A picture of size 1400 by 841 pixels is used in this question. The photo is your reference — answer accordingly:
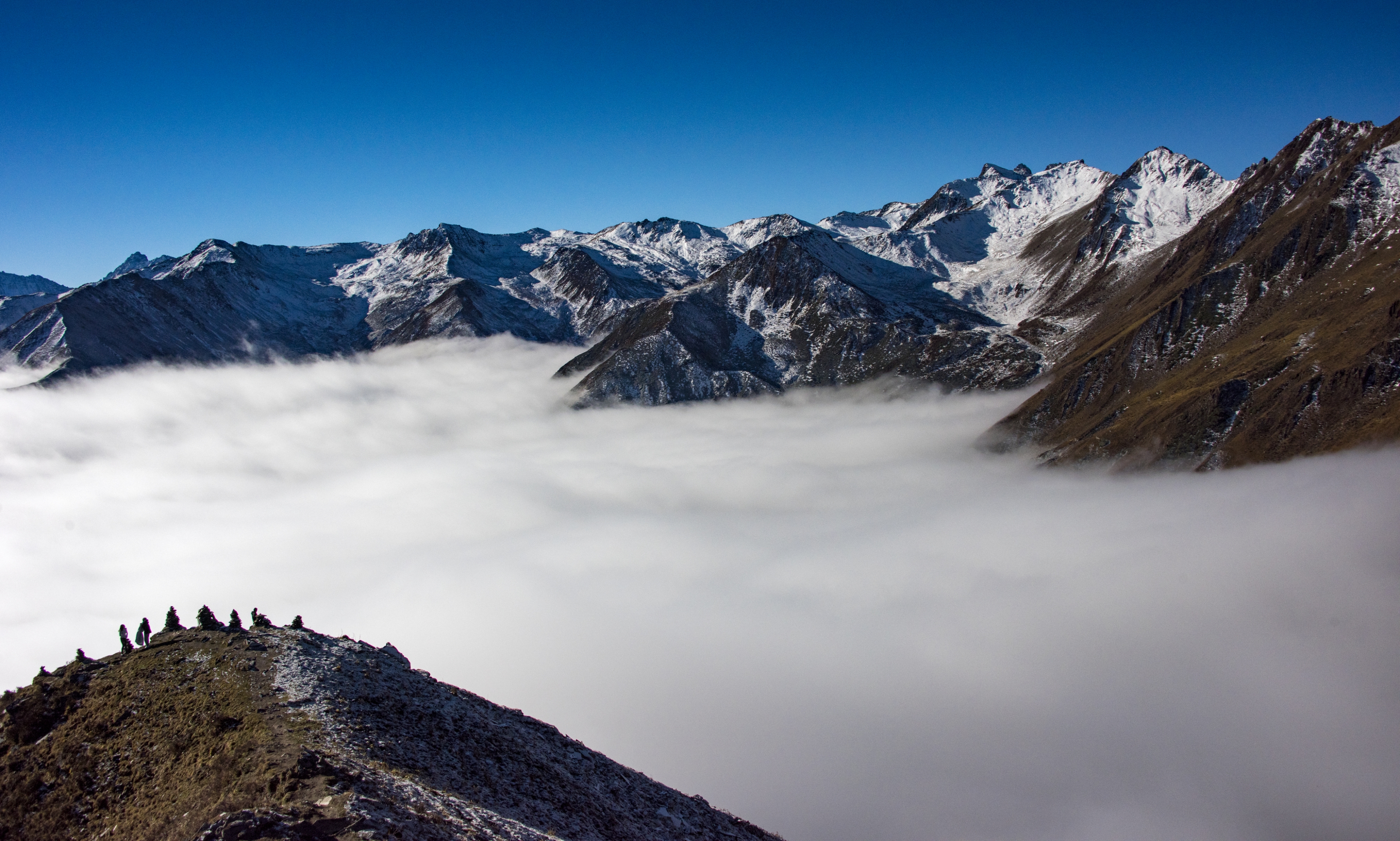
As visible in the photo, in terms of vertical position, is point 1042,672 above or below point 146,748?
below

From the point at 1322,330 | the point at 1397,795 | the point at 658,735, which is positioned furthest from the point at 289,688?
the point at 1322,330

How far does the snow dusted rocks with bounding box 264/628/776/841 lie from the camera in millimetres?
31203

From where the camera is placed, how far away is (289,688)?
43.2 m

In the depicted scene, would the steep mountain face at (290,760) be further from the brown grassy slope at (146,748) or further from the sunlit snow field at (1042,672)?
the sunlit snow field at (1042,672)

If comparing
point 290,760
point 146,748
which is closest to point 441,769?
point 290,760

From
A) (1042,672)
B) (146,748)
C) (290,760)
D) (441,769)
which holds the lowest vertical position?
(1042,672)

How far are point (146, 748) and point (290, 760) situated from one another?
43.1 feet

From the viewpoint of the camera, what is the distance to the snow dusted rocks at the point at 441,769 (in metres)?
31.2

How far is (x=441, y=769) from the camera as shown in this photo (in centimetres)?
3925

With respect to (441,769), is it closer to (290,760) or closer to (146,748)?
(290,760)

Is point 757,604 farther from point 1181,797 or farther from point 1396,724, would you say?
point 1396,724

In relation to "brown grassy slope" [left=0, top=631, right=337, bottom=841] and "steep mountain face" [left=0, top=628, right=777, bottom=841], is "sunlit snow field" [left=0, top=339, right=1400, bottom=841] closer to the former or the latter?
"steep mountain face" [left=0, top=628, right=777, bottom=841]

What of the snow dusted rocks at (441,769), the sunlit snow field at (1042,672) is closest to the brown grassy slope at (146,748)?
the snow dusted rocks at (441,769)

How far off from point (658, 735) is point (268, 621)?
300 ft
